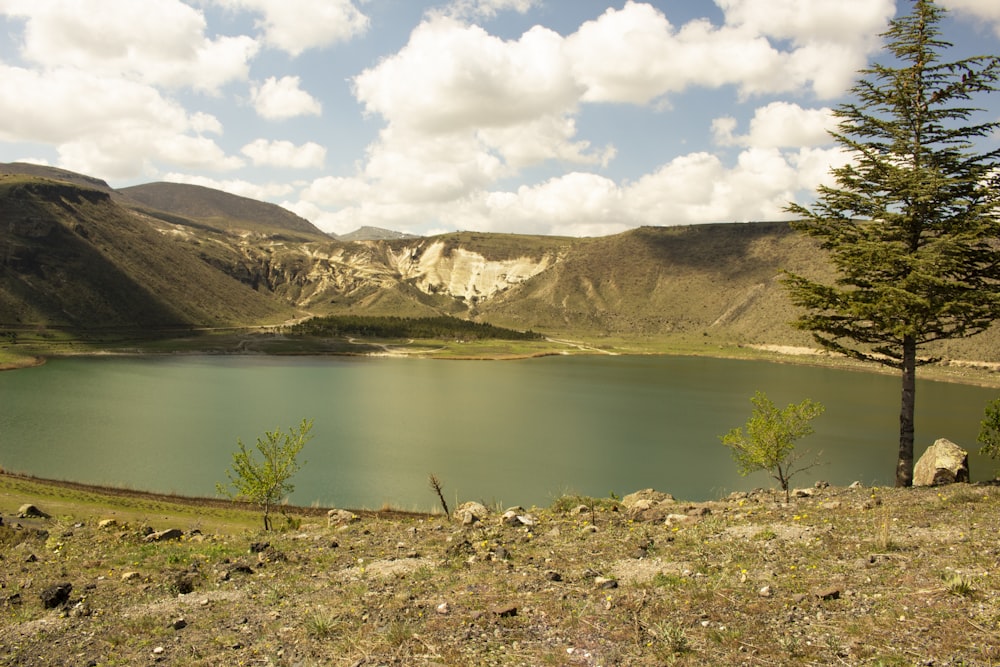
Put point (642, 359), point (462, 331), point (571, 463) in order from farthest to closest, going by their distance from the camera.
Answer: point (462, 331)
point (642, 359)
point (571, 463)

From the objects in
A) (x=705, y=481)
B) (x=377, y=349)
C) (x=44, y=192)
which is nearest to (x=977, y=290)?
(x=705, y=481)

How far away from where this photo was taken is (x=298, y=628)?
360 inches

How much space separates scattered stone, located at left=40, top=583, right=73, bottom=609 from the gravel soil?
3cm

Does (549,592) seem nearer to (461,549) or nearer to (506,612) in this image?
(506,612)

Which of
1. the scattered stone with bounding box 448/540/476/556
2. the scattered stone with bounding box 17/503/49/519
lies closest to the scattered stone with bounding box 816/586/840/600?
the scattered stone with bounding box 448/540/476/556

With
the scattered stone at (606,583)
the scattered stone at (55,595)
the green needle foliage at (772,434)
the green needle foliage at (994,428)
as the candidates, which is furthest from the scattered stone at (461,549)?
the green needle foliage at (994,428)

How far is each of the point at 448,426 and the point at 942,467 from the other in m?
44.6

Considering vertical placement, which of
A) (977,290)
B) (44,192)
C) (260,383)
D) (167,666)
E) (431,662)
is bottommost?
(260,383)

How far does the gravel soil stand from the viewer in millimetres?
7613

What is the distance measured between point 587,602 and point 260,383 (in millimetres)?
89806

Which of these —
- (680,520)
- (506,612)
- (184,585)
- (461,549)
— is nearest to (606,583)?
(506,612)

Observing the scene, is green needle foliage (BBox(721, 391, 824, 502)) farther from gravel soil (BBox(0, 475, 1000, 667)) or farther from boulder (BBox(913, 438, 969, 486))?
gravel soil (BBox(0, 475, 1000, 667))

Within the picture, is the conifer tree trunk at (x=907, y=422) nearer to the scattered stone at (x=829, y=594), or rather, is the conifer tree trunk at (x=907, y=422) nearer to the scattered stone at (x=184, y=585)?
the scattered stone at (x=829, y=594)

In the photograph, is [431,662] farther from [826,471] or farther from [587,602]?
[826,471]
